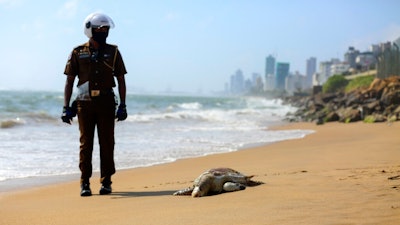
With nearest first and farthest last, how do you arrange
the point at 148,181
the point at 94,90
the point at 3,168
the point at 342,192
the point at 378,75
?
1. the point at 342,192
2. the point at 94,90
3. the point at 148,181
4. the point at 3,168
5. the point at 378,75

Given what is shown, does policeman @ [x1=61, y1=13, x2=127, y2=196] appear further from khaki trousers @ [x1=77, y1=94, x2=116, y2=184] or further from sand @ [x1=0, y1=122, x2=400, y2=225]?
sand @ [x1=0, y1=122, x2=400, y2=225]

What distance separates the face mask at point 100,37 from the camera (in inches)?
227

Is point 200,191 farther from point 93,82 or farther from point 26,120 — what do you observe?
point 26,120

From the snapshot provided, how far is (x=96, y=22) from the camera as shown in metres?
5.78

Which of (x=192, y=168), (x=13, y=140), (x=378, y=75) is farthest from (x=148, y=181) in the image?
(x=378, y=75)

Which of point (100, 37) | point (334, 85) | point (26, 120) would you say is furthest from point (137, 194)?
point (334, 85)

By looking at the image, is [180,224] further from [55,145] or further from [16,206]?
[55,145]

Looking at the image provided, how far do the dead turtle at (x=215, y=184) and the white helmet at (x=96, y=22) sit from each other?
80.1 inches

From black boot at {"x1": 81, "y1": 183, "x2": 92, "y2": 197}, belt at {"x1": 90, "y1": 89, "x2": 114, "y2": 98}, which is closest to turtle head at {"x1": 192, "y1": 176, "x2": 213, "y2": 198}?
black boot at {"x1": 81, "y1": 183, "x2": 92, "y2": 197}

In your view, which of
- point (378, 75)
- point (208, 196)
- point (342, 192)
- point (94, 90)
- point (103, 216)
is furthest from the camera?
point (378, 75)

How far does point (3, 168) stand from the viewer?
8.70 metres

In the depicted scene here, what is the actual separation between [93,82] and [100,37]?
520mm

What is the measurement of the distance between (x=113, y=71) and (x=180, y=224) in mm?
2521

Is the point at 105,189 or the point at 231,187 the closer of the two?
the point at 231,187
